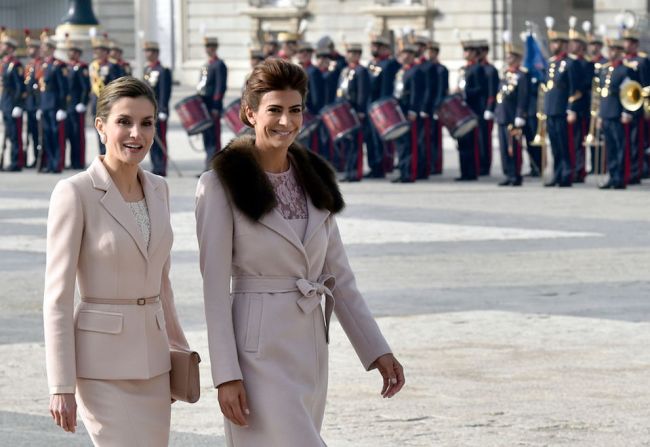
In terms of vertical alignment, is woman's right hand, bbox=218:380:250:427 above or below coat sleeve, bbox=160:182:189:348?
below

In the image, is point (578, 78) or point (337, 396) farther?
point (578, 78)

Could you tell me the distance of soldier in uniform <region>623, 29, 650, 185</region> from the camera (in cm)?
1897

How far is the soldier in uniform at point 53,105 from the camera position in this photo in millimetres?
23156

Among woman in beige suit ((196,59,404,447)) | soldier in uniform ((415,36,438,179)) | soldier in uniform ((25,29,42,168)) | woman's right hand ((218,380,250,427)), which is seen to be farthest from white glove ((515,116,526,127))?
woman's right hand ((218,380,250,427))

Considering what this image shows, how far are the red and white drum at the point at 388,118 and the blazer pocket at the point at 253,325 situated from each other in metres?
15.7

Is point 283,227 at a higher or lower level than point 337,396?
higher

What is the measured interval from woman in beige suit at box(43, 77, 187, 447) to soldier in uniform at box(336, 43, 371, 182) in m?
16.5

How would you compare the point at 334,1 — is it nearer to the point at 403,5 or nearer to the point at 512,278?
the point at 403,5

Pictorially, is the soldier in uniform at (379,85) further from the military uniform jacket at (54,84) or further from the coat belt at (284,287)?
the coat belt at (284,287)

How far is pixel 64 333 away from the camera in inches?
174

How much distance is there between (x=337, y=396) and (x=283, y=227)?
2.94 meters

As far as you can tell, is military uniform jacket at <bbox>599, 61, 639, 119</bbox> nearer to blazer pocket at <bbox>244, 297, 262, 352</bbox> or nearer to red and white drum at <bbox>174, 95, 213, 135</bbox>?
red and white drum at <bbox>174, 95, 213, 135</bbox>

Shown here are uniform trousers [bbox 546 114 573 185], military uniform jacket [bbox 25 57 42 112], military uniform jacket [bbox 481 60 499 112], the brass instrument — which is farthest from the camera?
military uniform jacket [bbox 25 57 42 112]

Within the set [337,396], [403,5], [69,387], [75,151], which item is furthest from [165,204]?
[403,5]
